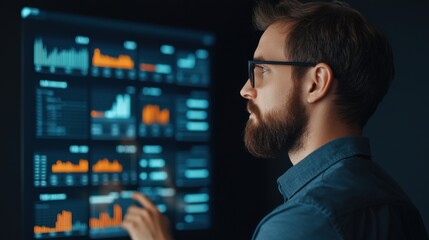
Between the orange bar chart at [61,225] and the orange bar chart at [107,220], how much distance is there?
0.09 m

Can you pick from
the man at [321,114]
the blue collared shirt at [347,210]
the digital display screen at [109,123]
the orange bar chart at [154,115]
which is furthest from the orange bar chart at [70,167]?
the blue collared shirt at [347,210]

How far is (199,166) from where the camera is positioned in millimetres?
2613

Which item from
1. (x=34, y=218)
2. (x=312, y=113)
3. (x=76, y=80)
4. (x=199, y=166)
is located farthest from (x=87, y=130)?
(x=312, y=113)

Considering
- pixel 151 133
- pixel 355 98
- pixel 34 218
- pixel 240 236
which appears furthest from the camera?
pixel 240 236

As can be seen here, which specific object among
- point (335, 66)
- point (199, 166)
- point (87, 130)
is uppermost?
point (335, 66)

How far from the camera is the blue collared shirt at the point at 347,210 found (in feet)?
3.64

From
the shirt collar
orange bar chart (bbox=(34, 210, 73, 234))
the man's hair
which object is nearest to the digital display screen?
orange bar chart (bbox=(34, 210, 73, 234))

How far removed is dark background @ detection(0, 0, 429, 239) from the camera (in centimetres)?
215

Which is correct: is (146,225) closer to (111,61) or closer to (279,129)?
(279,129)

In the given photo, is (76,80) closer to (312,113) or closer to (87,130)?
(87,130)

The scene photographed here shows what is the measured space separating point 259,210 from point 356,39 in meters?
1.57

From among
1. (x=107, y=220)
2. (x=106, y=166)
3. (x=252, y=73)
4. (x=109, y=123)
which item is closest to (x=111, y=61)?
(x=109, y=123)

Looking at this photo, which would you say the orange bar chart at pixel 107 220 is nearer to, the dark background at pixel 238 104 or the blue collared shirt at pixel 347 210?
the dark background at pixel 238 104

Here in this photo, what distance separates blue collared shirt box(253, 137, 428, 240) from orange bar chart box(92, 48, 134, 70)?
1299mm
